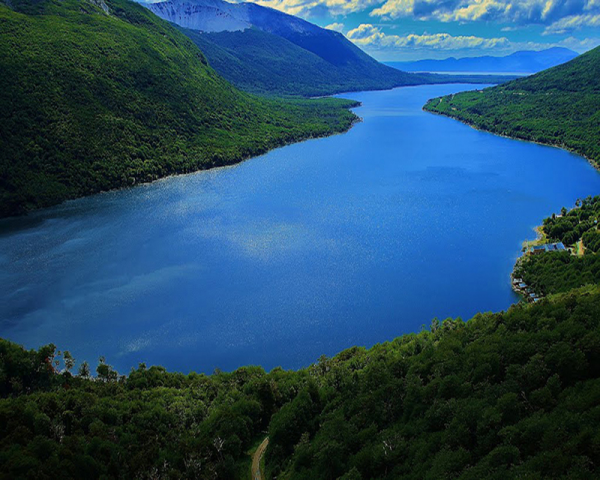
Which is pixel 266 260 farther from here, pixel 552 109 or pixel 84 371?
pixel 552 109

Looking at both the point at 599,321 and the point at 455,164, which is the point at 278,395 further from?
the point at 455,164

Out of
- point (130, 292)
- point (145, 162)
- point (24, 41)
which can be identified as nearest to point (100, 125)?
point (145, 162)

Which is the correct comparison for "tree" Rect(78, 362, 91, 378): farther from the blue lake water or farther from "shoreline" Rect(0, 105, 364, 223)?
"shoreline" Rect(0, 105, 364, 223)

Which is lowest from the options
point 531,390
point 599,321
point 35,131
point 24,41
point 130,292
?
point 130,292

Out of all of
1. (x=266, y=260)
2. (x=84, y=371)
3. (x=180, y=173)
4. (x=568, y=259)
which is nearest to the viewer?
(x=84, y=371)

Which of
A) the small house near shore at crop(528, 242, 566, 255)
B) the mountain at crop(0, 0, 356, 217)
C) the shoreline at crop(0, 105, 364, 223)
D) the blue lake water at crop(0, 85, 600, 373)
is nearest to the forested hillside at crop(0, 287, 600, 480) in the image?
the blue lake water at crop(0, 85, 600, 373)

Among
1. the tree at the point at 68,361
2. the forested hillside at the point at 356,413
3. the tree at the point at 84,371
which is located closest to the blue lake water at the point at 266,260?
the tree at the point at 68,361

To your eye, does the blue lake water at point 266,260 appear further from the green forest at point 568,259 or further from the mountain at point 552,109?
the mountain at point 552,109

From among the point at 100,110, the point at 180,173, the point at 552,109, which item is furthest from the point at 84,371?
the point at 552,109
